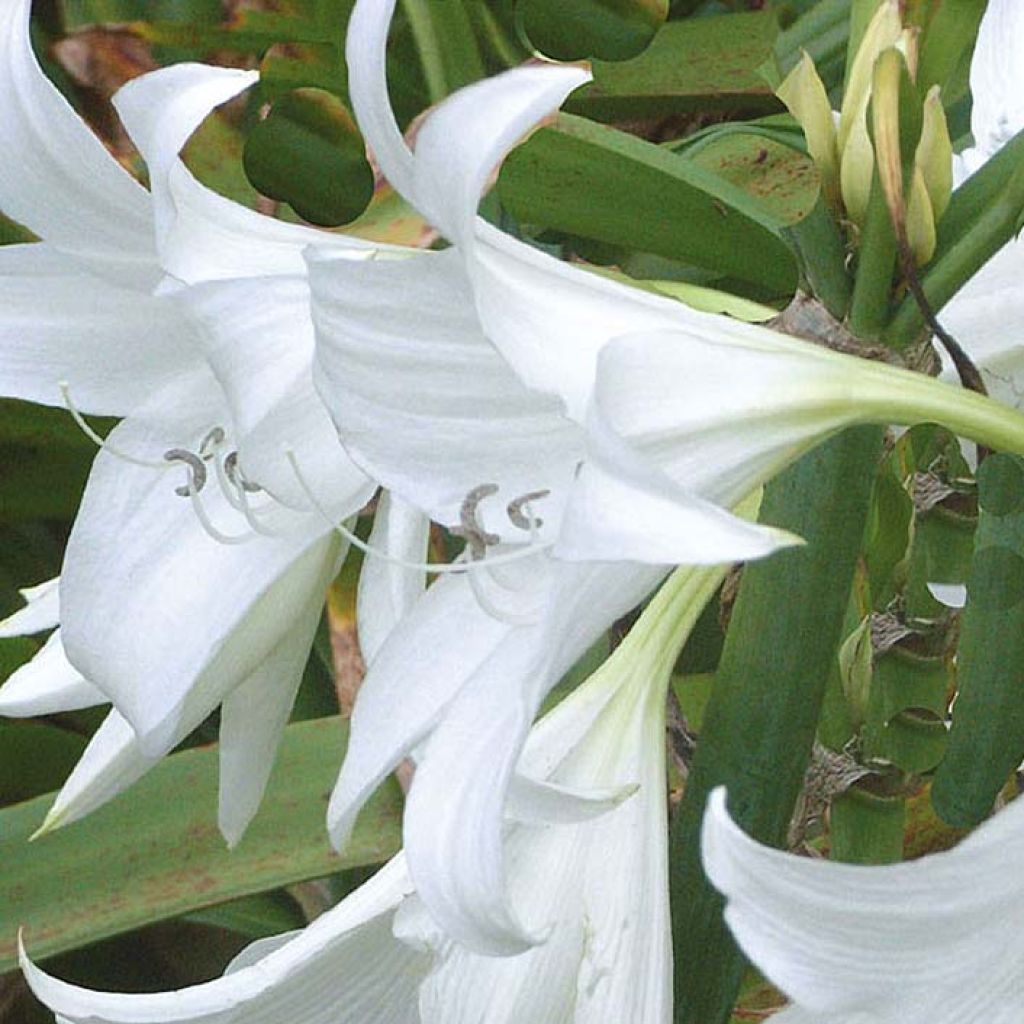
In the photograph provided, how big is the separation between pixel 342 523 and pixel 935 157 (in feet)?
0.63

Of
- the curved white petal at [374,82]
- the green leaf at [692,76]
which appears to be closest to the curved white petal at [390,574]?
the curved white petal at [374,82]

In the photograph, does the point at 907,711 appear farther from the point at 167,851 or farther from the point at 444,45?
the point at 444,45

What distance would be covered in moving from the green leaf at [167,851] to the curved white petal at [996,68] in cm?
38

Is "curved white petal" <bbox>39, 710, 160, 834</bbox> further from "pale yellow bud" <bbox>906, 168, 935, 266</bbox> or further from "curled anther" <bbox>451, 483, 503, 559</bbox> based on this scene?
"pale yellow bud" <bbox>906, 168, 935, 266</bbox>

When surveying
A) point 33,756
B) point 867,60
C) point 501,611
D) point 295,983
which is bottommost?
point 33,756

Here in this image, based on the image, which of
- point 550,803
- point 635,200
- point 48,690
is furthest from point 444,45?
point 550,803

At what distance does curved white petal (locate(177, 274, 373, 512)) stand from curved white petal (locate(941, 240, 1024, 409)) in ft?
0.61

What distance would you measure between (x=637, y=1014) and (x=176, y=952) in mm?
639

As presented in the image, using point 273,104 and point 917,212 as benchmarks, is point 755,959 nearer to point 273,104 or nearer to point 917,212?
point 917,212

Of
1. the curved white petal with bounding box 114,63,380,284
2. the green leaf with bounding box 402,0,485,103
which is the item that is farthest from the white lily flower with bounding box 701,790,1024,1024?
the green leaf with bounding box 402,0,485,103

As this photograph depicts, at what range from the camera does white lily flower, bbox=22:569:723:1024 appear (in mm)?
439

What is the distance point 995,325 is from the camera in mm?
514

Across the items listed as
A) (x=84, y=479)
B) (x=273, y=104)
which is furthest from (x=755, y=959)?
(x=84, y=479)

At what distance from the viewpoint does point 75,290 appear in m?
0.53
